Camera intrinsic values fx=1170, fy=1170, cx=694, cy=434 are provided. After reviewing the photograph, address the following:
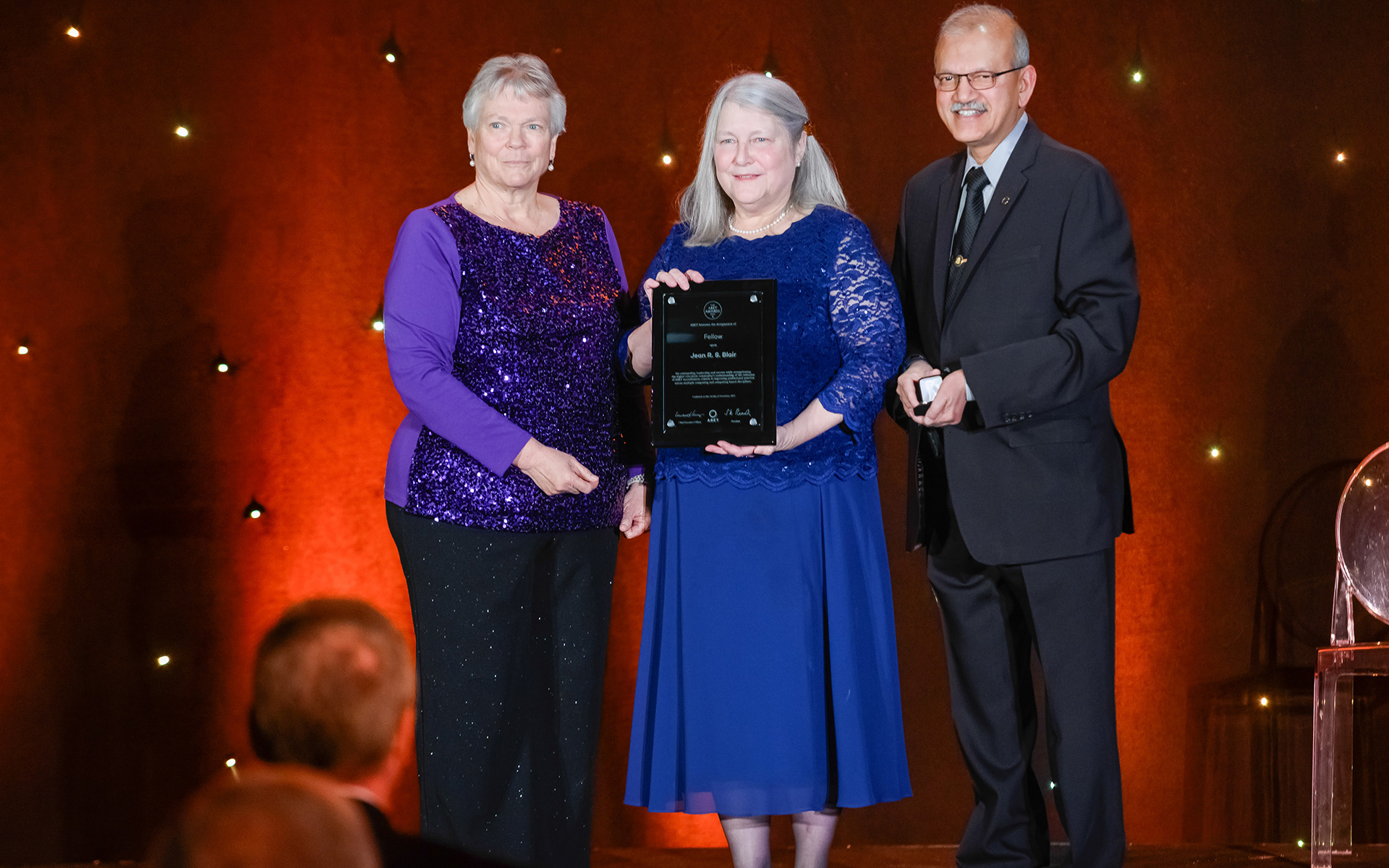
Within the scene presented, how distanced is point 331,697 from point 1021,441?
5.37 ft

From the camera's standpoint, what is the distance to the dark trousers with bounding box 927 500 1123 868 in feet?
7.73

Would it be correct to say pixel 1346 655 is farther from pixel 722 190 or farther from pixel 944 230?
pixel 722 190

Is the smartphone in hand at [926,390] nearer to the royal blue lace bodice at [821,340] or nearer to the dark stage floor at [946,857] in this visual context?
the royal blue lace bodice at [821,340]

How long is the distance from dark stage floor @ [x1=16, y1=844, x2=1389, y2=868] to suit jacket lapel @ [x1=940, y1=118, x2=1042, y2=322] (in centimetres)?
141

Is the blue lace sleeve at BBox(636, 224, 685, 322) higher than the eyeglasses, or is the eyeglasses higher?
the eyeglasses

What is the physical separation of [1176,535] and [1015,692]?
1.31 metres

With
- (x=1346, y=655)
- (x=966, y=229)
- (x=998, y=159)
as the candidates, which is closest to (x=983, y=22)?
(x=998, y=159)

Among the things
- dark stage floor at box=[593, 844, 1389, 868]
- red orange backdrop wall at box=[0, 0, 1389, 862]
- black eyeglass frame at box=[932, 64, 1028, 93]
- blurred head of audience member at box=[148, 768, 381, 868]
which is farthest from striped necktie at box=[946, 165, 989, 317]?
blurred head of audience member at box=[148, 768, 381, 868]

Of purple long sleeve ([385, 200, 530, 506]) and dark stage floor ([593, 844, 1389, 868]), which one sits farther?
dark stage floor ([593, 844, 1389, 868])

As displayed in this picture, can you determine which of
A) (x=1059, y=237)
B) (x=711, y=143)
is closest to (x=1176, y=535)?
(x=1059, y=237)

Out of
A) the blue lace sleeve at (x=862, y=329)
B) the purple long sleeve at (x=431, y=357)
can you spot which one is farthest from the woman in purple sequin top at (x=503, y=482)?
the blue lace sleeve at (x=862, y=329)

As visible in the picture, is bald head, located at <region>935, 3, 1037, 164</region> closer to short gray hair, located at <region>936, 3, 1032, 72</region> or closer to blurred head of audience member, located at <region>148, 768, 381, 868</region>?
short gray hair, located at <region>936, 3, 1032, 72</region>

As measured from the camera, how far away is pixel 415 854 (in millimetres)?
1057

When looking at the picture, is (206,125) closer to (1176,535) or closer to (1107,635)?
(1107,635)
